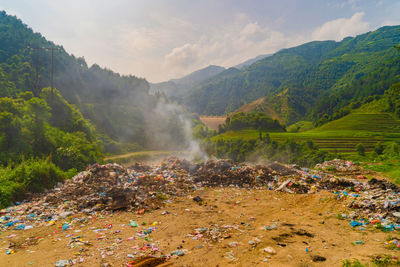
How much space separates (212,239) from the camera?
502cm

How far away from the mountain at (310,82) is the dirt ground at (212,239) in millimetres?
56638

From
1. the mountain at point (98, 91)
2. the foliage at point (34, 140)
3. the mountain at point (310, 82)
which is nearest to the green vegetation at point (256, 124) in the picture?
the mountain at point (98, 91)

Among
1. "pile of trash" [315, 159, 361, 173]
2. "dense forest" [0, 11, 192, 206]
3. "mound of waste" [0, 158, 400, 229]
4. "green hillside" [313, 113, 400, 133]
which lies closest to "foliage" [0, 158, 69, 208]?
"dense forest" [0, 11, 192, 206]

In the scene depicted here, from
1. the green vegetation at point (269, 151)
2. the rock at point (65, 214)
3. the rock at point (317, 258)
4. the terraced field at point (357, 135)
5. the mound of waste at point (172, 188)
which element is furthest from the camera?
the terraced field at point (357, 135)

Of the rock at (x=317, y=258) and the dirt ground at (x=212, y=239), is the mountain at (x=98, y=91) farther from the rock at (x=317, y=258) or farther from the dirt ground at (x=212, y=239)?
the rock at (x=317, y=258)

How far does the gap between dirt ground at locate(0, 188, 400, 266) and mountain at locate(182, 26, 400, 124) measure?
186 ft

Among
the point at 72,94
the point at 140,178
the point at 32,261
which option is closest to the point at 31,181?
the point at 140,178

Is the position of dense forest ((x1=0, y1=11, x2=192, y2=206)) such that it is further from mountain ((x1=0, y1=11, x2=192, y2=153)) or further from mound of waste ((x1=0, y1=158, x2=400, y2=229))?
mound of waste ((x1=0, y1=158, x2=400, y2=229))

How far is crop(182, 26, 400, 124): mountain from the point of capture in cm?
5738

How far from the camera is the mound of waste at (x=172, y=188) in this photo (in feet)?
20.2

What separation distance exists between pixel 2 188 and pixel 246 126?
2801 cm

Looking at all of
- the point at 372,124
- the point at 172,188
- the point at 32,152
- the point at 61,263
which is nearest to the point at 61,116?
the point at 32,152

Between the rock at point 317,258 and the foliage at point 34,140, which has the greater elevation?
the foliage at point 34,140

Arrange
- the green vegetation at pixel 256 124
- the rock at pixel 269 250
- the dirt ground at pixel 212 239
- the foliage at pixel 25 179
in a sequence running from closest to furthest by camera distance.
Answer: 1. the dirt ground at pixel 212 239
2. the rock at pixel 269 250
3. the foliage at pixel 25 179
4. the green vegetation at pixel 256 124
